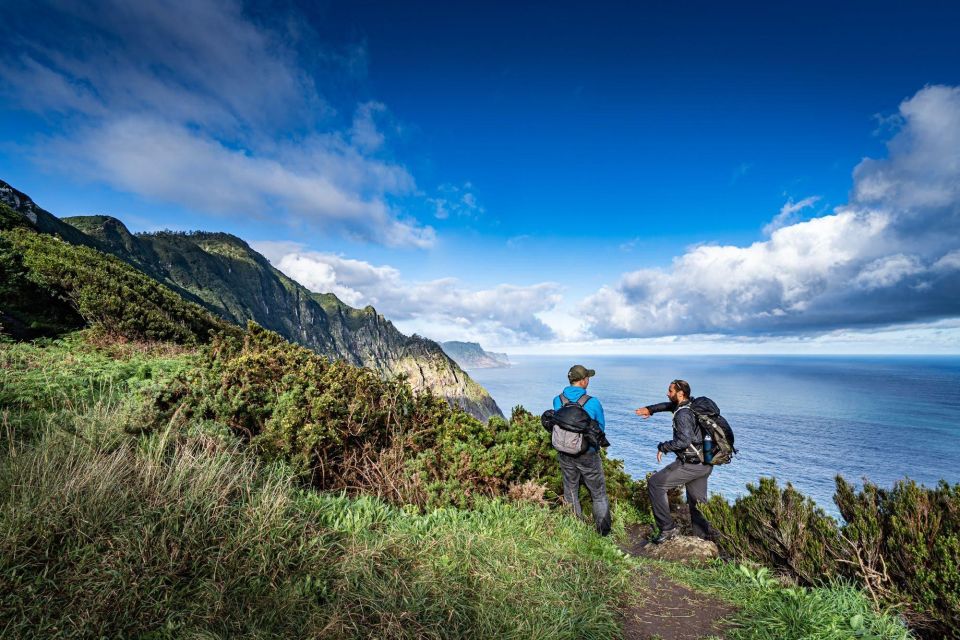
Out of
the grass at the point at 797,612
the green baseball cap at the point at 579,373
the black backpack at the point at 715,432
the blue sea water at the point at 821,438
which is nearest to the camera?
the grass at the point at 797,612

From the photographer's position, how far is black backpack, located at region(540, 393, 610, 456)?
590cm

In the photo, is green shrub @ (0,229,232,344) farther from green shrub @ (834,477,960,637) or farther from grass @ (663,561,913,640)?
green shrub @ (834,477,960,637)

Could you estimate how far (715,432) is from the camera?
5898mm

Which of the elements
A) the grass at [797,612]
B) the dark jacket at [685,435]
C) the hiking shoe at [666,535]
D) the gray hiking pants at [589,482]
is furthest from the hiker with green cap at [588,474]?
the grass at [797,612]

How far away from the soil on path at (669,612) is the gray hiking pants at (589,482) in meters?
1.42

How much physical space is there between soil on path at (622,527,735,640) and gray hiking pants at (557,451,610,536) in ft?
4.67

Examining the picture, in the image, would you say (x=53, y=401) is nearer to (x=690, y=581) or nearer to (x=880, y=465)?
(x=690, y=581)

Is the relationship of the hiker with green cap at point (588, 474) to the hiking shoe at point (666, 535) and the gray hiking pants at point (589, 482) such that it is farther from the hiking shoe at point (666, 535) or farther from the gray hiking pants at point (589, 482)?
the hiking shoe at point (666, 535)

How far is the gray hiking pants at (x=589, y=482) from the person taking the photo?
6.02 meters

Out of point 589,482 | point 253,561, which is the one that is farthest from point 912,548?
point 253,561

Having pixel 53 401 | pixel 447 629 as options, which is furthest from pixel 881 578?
pixel 53 401

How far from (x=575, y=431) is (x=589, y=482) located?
0.84 metres

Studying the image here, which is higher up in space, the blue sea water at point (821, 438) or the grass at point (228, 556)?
the grass at point (228, 556)

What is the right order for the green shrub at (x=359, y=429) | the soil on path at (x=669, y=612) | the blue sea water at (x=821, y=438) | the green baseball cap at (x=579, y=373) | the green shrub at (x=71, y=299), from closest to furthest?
the soil on path at (x=669, y=612) < the green shrub at (x=359, y=429) < the green baseball cap at (x=579, y=373) < the green shrub at (x=71, y=299) < the blue sea water at (x=821, y=438)
